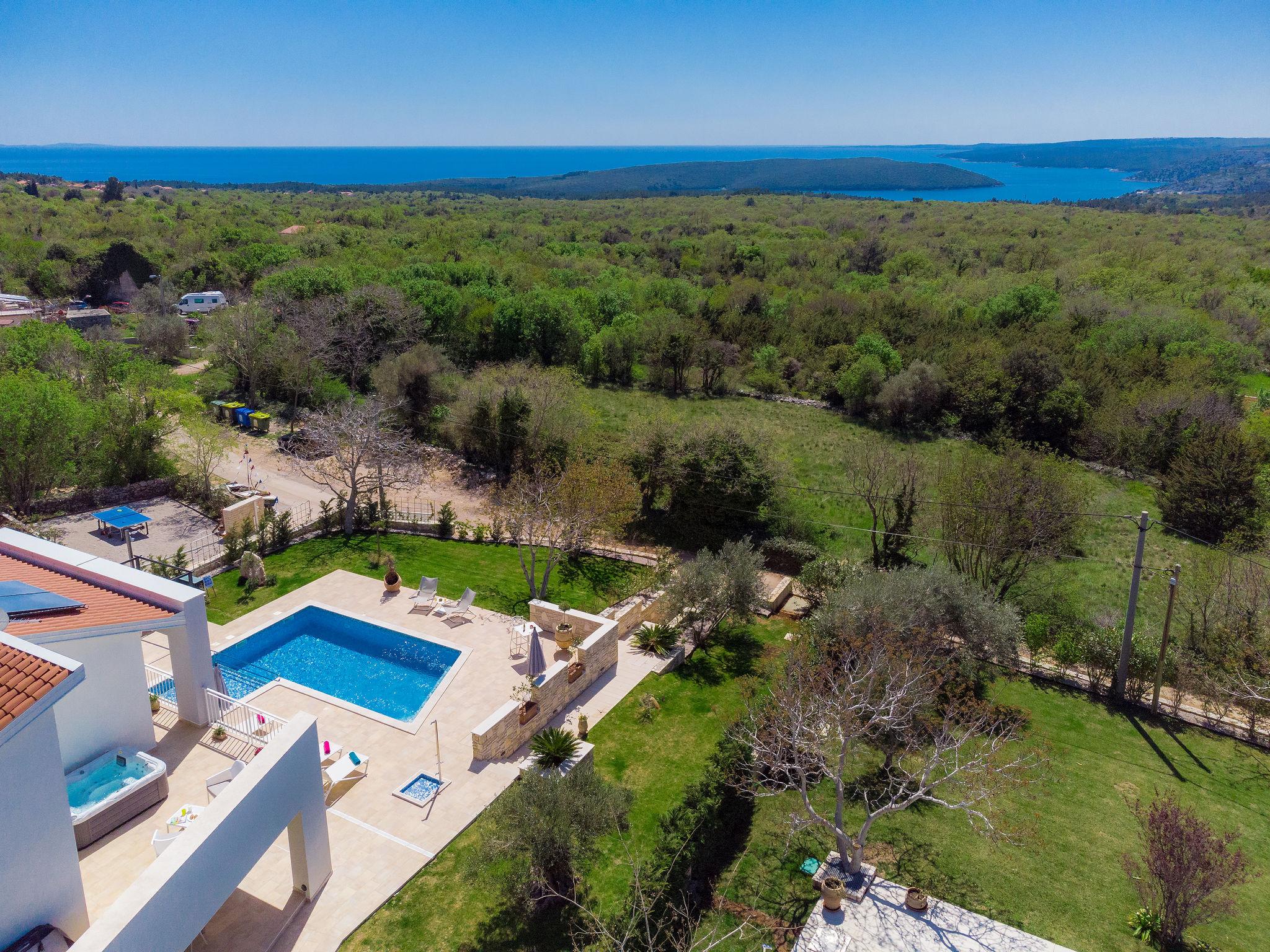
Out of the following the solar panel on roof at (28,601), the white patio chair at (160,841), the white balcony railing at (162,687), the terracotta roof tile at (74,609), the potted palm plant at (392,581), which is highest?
the solar panel on roof at (28,601)

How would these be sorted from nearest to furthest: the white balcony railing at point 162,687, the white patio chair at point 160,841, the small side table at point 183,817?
1. the white patio chair at point 160,841
2. the small side table at point 183,817
3. the white balcony railing at point 162,687

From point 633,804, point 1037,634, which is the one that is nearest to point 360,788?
point 633,804

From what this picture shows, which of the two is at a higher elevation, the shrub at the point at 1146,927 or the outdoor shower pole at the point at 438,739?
the outdoor shower pole at the point at 438,739

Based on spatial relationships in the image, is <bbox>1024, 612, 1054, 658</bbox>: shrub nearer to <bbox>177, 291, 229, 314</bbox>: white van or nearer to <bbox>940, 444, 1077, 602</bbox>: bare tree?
<bbox>940, 444, 1077, 602</bbox>: bare tree

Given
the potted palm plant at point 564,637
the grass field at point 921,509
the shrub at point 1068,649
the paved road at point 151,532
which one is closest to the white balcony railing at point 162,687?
the potted palm plant at point 564,637

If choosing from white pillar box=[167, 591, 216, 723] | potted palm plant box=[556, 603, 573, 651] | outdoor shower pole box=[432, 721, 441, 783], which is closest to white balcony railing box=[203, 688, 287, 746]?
white pillar box=[167, 591, 216, 723]

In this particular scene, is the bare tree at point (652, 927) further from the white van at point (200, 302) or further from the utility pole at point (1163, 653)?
the white van at point (200, 302)

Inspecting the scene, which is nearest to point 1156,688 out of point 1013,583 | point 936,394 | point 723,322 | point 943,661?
point 1013,583

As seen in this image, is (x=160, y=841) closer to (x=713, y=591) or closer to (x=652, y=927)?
(x=652, y=927)

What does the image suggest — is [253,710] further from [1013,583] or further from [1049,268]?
[1049,268]
